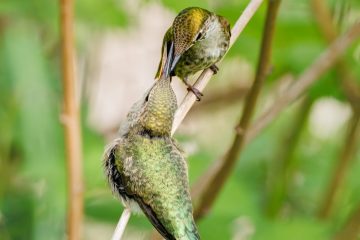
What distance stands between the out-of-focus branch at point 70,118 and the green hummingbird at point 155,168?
56 cm

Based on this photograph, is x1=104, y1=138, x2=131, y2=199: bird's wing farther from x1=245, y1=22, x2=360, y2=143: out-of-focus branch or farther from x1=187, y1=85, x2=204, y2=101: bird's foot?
x1=245, y1=22, x2=360, y2=143: out-of-focus branch

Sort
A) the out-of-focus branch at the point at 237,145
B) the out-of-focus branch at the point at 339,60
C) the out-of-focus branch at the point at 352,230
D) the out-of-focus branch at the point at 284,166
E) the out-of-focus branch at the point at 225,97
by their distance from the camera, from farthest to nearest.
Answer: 1. the out-of-focus branch at the point at 225,97
2. the out-of-focus branch at the point at 284,166
3. the out-of-focus branch at the point at 339,60
4. the out-of-focus branch at the point at 352,230
5. the out-of-focus branch at the point at 237,145

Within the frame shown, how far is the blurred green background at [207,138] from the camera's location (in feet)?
8.07

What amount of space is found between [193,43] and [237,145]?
67 cm

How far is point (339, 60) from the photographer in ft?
7.72

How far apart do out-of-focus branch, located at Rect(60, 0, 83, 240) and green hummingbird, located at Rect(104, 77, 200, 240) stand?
0.56 meters

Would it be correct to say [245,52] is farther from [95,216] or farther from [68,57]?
[68,57]

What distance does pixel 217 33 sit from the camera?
1.36 meters

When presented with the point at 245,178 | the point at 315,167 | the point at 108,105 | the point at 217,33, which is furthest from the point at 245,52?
the point at 108,105

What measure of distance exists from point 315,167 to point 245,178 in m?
0.39

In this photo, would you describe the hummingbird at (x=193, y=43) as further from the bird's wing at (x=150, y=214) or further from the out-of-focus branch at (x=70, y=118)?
the out-of-focus branch at (x=70, y=118)

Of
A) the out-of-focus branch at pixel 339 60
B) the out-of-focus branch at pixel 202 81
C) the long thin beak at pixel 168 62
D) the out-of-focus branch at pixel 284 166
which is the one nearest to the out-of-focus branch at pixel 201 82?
the out-of-focus branch at pixel 202 81

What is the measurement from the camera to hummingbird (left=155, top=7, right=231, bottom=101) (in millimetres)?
1244

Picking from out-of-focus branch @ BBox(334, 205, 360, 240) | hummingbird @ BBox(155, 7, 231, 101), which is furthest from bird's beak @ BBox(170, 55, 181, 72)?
out-of-focus branch @ BBox(334, 205, 360, 240)
